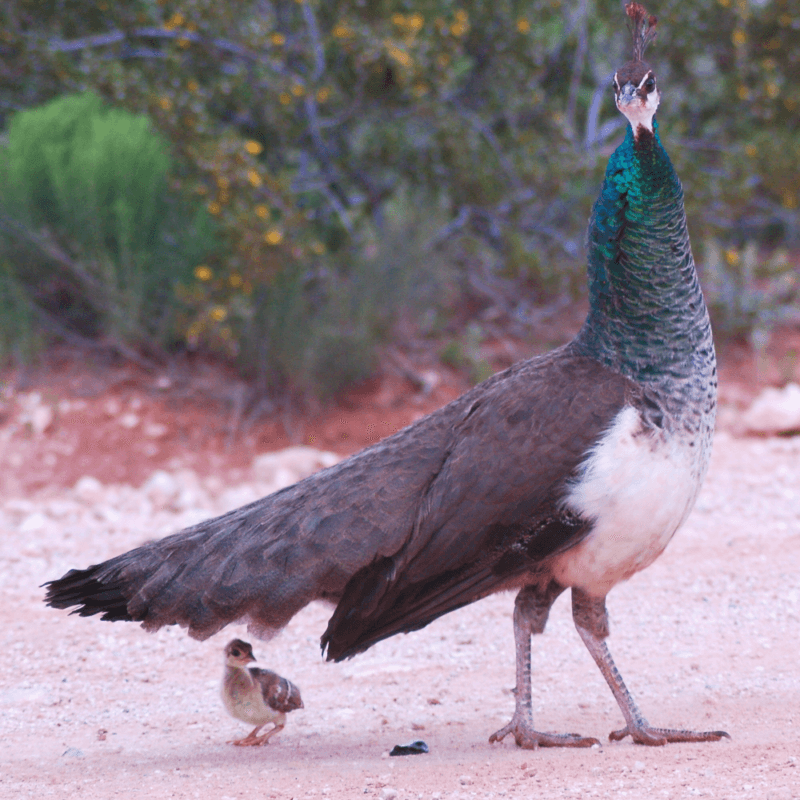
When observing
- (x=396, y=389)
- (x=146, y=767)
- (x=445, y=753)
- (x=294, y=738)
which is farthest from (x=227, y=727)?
(x=396, y=389)

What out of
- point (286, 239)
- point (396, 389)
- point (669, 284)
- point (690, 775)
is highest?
point (286, 239)

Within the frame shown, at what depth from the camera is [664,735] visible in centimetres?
374

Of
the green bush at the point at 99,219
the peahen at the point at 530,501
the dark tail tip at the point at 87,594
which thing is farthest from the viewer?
the green bush at the point at 99,219

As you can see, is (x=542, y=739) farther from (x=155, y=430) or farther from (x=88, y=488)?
(x=155, y=430)

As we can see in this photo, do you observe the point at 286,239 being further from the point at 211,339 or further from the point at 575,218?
the point at 575,218

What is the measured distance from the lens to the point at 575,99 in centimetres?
983

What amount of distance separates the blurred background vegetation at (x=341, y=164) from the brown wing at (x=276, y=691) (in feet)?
13.8

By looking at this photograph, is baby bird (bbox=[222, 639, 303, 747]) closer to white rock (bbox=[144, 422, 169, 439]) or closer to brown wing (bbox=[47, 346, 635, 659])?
brown wing (bbox=[47, 346, 635, 659])

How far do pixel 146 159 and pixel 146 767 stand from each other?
18.1ft

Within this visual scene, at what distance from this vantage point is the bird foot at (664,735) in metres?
3.66

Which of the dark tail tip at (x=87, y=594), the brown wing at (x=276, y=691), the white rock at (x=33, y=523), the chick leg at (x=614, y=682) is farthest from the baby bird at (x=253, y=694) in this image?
the white rock at (x=33, y=523)

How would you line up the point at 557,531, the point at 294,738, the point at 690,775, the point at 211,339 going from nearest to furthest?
the point at 690,775
the point at 557,531
the point at 294,738
the point at 211,339

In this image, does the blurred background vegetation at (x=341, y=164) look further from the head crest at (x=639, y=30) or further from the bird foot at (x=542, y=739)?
the bird foot at (x=542, y=739)

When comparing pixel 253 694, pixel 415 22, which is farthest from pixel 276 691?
pixel 415 22
